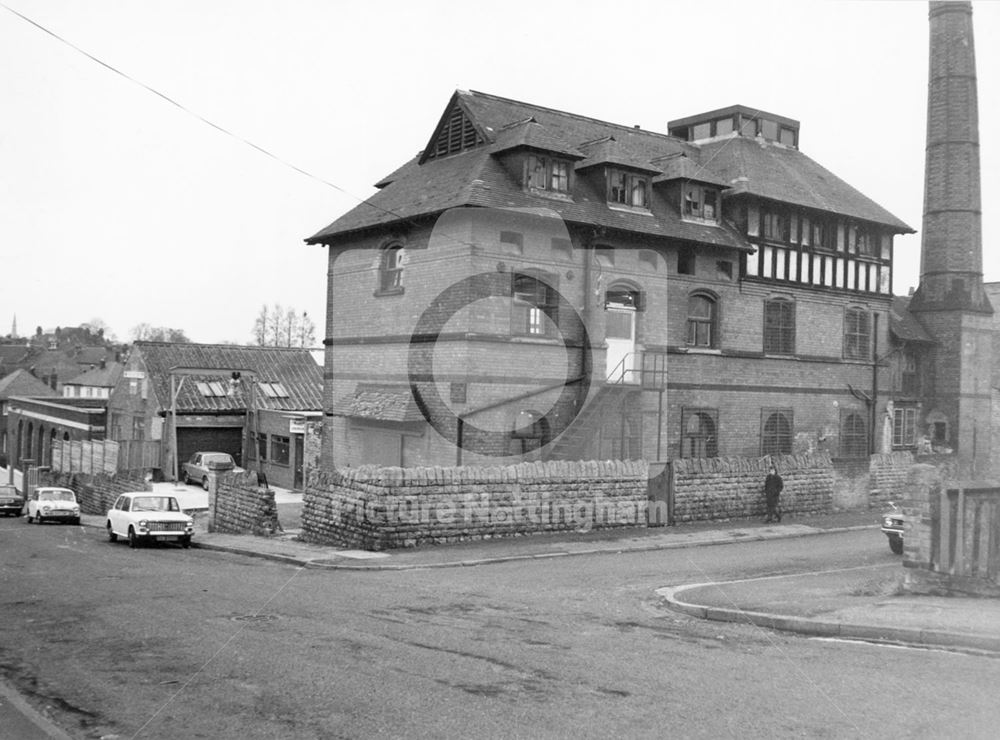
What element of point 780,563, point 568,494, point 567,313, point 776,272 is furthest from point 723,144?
point 780,563

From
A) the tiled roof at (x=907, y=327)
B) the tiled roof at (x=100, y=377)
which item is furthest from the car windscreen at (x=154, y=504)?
the tiled roof at (x=100, y=377)

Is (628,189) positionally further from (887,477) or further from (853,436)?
(887,477)

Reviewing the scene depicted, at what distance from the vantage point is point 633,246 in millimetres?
28859

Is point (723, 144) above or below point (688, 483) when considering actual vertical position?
above

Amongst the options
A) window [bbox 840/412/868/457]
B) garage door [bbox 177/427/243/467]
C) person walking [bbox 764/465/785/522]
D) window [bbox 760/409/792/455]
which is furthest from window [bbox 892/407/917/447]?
garage door [bbox 177/427/243/467]

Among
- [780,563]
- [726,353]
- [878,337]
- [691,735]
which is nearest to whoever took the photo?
[691,735]

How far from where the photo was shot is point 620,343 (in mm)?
29000

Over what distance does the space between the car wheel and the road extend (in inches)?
294

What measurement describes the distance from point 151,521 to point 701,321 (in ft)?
58.4

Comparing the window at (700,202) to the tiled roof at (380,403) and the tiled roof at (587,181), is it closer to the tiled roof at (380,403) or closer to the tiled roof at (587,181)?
the tiled roof at (587,181)

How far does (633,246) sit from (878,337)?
1221 cm

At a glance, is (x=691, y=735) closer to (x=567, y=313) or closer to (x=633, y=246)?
(x=567, y=313)

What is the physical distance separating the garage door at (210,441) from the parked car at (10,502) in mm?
7188

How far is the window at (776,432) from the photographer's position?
3228cm
